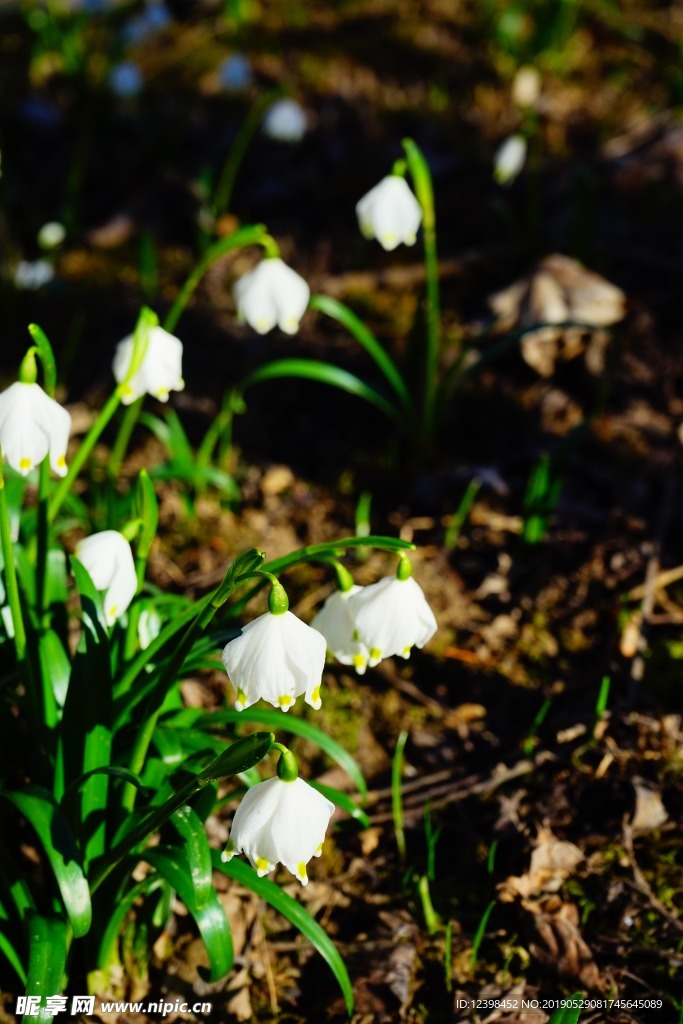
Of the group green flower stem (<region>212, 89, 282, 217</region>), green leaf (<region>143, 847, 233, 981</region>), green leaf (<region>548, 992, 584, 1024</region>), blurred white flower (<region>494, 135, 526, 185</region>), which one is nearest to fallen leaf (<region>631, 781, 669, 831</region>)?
green leaf (<region>548, 992, 584, 1024</region>)

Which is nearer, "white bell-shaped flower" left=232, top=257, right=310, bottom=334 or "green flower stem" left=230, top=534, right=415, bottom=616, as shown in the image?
"green flower stem" left=230, top=534, right=415, bottom=616

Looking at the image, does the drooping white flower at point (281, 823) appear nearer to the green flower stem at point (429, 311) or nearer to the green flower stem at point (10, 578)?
the green flower stem at point (10, 578)

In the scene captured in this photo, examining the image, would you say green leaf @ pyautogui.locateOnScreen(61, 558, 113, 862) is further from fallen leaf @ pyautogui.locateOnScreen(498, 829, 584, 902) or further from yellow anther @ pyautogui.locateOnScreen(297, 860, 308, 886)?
fallen leaf @ pyautogui.locateOnScreen(498, 829, 584, 902)

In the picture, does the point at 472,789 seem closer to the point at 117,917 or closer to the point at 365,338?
the point at 117,917

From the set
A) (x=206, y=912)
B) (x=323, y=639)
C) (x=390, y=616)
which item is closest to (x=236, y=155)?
(x=390, y=616)

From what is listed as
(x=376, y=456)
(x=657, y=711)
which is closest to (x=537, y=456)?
(x=376, y=456)

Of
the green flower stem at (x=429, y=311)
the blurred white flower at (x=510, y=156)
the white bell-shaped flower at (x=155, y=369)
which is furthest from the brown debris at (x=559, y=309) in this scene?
the white bell-shaped flower at (x=155, y=369)
